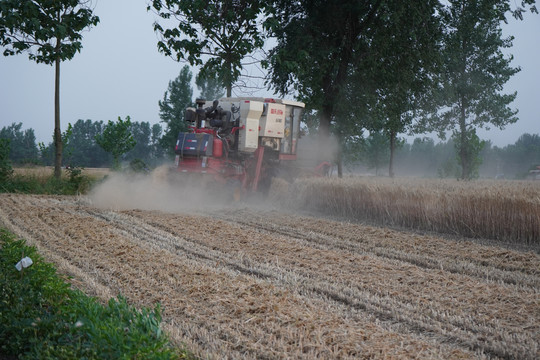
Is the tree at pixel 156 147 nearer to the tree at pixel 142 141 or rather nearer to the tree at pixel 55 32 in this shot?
the tree at pixel 142 141

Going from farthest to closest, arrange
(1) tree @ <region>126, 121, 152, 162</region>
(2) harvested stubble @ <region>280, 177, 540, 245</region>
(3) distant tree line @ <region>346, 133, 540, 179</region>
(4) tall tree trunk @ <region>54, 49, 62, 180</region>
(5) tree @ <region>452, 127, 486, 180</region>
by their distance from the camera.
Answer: (3) distant tree line @ <region>346, 133, 540, 179</region> < (1) tree @ <region>126, 121, 152, 162</region> < (5) tree @ <region>452, 127, 486, 180</region> < (4) tall tree trunk @ <region>54, 49, 62, 180</region> < (2) harvested stubble @ <region>280, 177, 540, 245</region>

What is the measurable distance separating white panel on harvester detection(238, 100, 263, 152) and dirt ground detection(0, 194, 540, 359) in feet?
14.5

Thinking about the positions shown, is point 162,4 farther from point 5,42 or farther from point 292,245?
point 292,245

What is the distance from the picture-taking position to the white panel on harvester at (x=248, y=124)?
47.9 ft

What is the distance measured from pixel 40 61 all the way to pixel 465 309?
54.8 ft

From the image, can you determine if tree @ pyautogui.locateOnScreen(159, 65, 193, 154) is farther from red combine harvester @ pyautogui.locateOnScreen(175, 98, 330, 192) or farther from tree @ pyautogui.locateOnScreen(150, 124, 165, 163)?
red combine harvester @ pyautogui.locateOnScreen(175, 98, 330, 192)

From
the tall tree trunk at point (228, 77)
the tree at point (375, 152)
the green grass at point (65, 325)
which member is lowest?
the green grass at point (65, 325)

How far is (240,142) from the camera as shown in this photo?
581 inches

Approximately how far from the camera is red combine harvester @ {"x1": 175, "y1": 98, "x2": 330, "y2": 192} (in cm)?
1394

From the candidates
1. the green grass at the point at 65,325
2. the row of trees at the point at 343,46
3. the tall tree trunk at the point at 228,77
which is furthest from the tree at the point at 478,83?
the green grass at the point at 65,325

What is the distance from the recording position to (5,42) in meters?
17.0

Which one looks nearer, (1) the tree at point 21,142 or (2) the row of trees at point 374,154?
(2) the row of trees at point 374,154

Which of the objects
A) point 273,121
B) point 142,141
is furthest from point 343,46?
point 142,141

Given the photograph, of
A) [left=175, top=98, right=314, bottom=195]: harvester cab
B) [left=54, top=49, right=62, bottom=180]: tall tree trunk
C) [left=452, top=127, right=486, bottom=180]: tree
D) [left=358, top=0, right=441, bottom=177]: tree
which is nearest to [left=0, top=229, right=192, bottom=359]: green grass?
[left=175, top=98, right=314, bottom=195]: harvester cab
